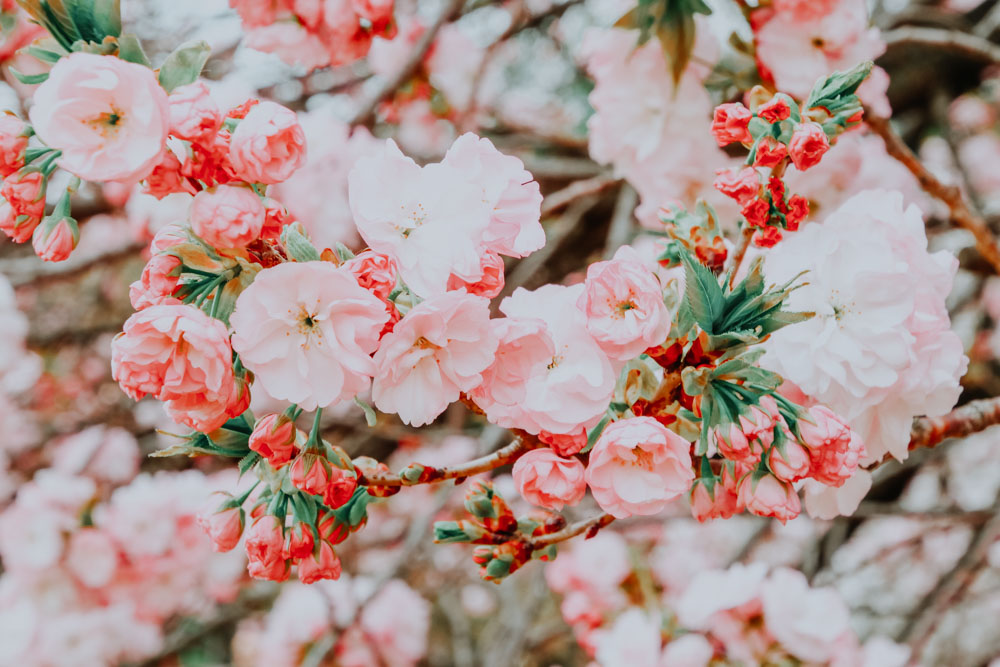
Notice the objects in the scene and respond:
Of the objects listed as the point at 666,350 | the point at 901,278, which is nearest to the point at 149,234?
the point at 666,350

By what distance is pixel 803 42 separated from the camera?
108 centimetres

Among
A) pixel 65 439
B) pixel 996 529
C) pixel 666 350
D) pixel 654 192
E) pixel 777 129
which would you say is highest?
pixel 777 129

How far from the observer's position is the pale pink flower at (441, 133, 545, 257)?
0.66 metres

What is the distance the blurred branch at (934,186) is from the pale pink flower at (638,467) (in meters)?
A: 0.70

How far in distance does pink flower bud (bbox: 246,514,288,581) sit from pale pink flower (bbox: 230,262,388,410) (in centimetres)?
14

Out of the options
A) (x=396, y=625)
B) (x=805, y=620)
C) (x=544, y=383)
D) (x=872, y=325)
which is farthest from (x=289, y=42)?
(x=396, y=625)

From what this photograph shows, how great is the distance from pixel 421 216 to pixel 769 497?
38cm

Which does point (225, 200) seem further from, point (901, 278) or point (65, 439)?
point (65, 439)

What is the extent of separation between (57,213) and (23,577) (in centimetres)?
221

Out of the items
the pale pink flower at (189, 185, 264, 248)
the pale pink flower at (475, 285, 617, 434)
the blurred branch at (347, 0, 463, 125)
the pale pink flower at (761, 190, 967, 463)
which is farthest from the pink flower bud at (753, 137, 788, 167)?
the blurred branch at (347, 0, 463, 125)

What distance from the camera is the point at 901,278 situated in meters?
0.72

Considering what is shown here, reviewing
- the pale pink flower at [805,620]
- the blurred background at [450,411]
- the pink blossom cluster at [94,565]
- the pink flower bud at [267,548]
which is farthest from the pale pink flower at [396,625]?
the pink flower bud at [267,548]

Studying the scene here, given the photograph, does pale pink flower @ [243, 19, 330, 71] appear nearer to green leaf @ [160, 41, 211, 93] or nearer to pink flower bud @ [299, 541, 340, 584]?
green leaf @ [160, 41, 211, 93]

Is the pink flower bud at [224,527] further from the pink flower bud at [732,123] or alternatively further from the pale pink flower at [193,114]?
the pink flower bud at [732,123]
